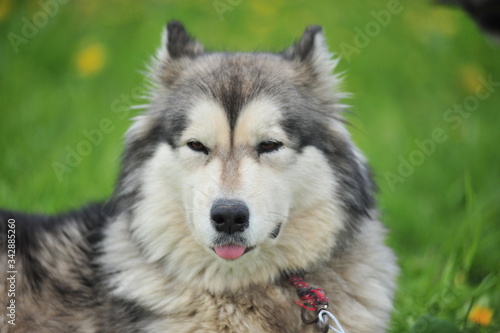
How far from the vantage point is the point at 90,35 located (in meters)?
9.52

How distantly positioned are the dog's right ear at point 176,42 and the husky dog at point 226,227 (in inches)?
5.1

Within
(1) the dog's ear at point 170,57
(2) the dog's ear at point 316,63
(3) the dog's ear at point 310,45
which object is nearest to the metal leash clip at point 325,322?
(2) the dog's ear at point 316,63

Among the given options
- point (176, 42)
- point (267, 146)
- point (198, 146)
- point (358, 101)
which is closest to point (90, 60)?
point (358, 101)

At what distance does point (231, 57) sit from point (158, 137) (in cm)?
68

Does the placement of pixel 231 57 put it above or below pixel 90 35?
above

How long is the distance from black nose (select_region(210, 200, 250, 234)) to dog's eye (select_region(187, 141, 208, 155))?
42cm

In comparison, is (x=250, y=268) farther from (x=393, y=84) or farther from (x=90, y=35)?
(x=90, y=35)

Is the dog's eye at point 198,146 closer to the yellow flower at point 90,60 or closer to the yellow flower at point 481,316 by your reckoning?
the yellow flower at point 481,316

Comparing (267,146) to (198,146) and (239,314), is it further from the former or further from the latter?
(239,314)

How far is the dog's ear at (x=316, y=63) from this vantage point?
13.0ft

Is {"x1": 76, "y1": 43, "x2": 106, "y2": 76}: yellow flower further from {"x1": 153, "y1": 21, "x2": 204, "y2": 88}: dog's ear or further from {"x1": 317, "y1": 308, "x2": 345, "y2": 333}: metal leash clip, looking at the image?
{"x1": 317, "y1": 308, "x2": 345, "y2": 333}: metal leash clip

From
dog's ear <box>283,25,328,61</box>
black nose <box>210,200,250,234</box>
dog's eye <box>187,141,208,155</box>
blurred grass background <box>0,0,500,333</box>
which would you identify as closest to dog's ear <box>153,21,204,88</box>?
dog's eye <box>187,141,208,155</box>

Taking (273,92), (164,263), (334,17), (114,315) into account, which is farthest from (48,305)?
(334,17)

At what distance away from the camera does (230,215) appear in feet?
10.7
